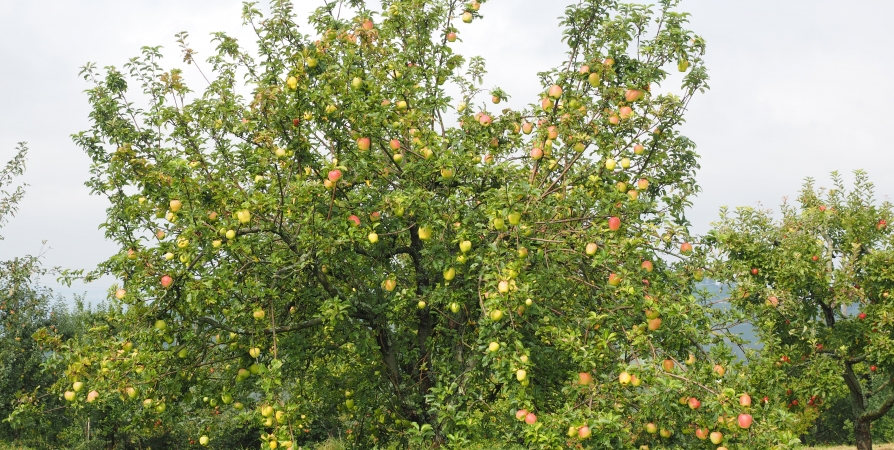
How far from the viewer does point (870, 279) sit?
42.3 feet

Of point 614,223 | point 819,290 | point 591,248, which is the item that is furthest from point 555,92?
point 819,290

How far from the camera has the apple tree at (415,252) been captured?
585 centimetres

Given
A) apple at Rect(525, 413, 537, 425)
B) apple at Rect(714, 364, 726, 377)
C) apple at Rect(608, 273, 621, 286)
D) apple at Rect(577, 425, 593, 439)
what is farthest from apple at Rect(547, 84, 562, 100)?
apple at Rect(577, 425, 593, 439)

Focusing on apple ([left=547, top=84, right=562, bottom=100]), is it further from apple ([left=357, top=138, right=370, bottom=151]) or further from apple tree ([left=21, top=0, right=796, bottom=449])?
apple ([left=357, top=138, right=370, bottom=151])

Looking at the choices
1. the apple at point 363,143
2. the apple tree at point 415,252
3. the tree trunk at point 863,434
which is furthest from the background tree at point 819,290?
the apple at point 363,143

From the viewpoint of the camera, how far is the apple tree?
585cm

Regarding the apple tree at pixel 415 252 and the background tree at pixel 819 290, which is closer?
the apple tree at pixel 415 252

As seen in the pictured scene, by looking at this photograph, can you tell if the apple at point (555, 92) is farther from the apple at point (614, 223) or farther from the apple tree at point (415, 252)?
the apple at point (614, 223)

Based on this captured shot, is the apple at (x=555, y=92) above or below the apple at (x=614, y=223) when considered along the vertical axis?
above

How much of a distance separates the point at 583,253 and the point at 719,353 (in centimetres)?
158

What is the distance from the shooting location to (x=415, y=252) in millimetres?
7980

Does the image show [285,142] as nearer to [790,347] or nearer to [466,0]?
[466,0]

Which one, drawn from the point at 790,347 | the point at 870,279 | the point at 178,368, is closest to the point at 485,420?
the point at 178,368

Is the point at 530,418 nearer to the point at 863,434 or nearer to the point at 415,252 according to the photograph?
the point at 415,252
